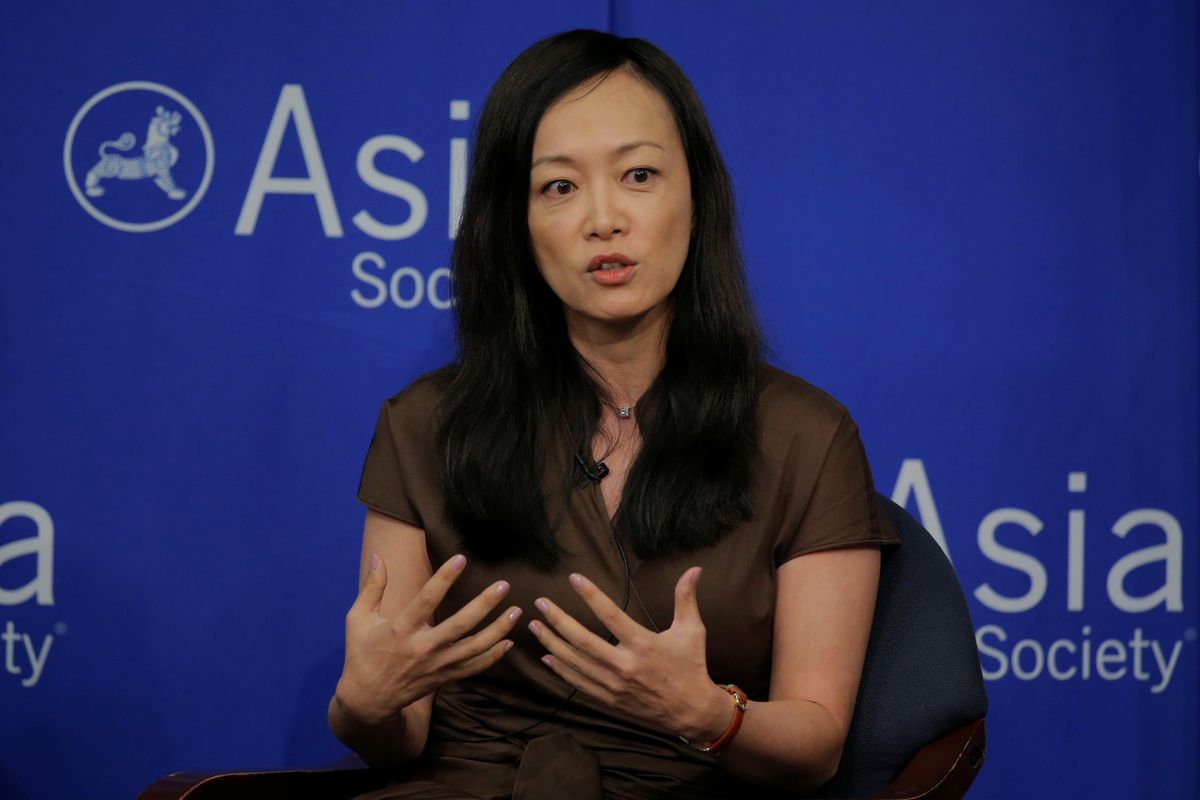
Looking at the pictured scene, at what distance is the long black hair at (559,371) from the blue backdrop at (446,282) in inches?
29.5

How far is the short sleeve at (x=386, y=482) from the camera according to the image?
6.17 ft

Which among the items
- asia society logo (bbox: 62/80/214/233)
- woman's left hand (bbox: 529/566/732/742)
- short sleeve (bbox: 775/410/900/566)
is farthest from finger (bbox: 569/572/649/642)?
asia society logo (bbox: 62/80/214/233)

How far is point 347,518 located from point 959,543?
4.00ft

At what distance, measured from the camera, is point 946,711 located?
5.92ft

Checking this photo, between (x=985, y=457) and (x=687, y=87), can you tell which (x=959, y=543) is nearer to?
(x=985, y=457)

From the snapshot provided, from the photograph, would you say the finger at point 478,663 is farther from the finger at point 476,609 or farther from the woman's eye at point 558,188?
the woman's eye at point 558,188

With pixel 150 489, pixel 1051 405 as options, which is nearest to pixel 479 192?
pixel 150 489

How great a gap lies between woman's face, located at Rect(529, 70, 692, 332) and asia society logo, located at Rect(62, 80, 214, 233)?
107 cm

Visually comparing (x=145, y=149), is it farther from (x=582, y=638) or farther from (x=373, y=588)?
(x=582, y=638)

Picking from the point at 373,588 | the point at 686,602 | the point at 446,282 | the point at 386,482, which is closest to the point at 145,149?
the point at 446,282

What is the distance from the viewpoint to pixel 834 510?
1.80 meters

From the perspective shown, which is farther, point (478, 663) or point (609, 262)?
point (609, 262)

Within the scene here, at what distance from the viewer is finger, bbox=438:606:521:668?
154 cm

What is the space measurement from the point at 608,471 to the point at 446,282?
0.94m
